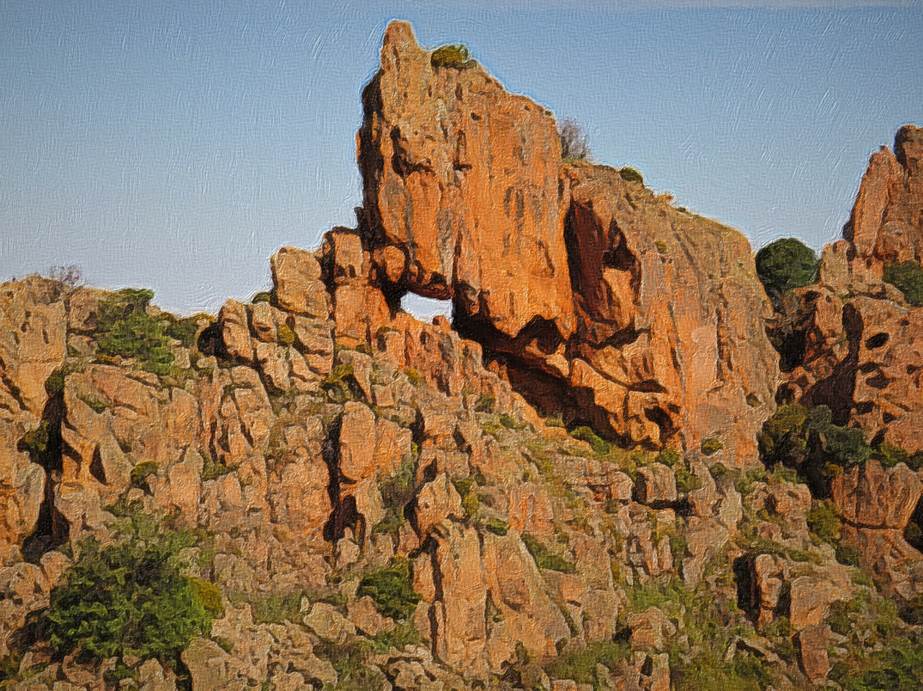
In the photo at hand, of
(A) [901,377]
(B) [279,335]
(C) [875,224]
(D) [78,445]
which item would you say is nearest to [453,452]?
(B) [279,335]

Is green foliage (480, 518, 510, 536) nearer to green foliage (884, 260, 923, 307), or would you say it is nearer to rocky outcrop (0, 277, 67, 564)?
rocky outcrop (0, 277, 67, 564)

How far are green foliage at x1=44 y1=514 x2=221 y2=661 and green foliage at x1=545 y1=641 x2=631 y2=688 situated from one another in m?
13.2

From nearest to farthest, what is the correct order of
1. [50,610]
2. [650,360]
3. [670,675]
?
[50,610], [670,675], [650,360]

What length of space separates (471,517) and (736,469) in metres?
18.7

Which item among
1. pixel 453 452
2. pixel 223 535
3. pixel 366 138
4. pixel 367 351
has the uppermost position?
pixel 366 138

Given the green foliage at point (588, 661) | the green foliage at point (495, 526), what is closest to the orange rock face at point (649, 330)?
the green foliage at point (495, 526)

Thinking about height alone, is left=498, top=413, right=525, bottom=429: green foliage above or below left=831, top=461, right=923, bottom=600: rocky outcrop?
above

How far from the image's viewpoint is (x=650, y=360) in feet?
219

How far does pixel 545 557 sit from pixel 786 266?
3162 centimetres

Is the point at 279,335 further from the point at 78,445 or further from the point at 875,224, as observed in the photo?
the point at 875,224

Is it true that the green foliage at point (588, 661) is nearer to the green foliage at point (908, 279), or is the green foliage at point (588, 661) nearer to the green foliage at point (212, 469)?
the green foliage at point (212, 469)

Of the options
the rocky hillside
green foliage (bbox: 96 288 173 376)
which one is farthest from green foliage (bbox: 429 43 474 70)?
green foliage (bbox: 96 288 173 376)

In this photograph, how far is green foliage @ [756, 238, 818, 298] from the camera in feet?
272

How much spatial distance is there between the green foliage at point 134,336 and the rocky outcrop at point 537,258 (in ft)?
33.5
